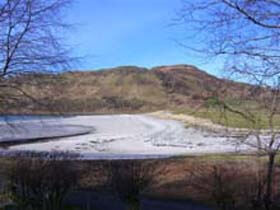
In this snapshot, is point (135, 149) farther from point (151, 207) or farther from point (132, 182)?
point (132, 182)

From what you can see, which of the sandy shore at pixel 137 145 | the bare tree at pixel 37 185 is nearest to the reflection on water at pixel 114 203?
the sandy shore at pixel 137 145

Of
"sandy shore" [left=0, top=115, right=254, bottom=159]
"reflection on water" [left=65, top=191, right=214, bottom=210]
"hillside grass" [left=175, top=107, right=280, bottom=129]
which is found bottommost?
"reflection on water" [left=65, top=191, right=214, bottom=210]

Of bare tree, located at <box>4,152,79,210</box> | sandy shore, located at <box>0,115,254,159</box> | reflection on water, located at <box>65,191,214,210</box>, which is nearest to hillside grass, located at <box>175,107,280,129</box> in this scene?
bare tree, located at <box>4,152,79,210</box>

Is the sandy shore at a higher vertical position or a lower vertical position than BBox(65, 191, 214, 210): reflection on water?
A: higher

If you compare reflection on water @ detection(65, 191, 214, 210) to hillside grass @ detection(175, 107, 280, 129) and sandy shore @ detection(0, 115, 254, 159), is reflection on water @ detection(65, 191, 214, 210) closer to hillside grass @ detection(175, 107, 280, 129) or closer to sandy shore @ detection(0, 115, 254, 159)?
sandy shore @ detection(0, 115, 254, 159)

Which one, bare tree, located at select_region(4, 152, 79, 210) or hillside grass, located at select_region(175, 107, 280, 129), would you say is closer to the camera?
hillside grass, located at select_region(175, 107, 280, 129)

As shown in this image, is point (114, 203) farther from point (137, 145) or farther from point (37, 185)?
point (137, 145)

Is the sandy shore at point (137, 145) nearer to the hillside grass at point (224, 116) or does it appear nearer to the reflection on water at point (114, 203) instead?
the reflection on water at point (114, 203)

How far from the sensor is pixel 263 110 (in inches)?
335

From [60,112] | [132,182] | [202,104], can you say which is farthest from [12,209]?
[202,104]

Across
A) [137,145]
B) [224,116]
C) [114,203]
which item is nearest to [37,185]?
[224,116]

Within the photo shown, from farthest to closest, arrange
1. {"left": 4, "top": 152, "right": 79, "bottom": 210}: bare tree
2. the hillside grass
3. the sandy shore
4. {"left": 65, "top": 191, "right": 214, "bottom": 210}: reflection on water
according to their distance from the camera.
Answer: the sandy shore
{"left": 65, "top": 191, "right": 214, "bottom": 210}: reflection on water
{"left": 4, "top": 152, "right": 79, "bottom": 210}: bare tree
the hillside grass

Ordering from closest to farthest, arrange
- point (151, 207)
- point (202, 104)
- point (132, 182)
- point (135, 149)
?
point (202, 104) → point (132, 182) → point (151, 207) → point (135, 149)

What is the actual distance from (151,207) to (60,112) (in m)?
9.03
